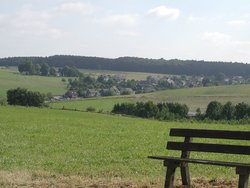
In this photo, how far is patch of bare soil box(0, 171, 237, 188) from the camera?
10.0 m

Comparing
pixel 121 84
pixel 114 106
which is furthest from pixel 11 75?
→ pixel 114 106

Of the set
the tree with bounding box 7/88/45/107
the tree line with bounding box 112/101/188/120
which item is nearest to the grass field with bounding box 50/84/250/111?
the tree with bounding box 7/88/45/107

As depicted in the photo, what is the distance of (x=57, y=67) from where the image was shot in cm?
15500

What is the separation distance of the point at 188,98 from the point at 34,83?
3963cm

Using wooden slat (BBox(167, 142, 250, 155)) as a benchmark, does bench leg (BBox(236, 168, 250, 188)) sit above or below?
below

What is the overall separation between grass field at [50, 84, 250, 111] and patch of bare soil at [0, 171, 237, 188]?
233 ft

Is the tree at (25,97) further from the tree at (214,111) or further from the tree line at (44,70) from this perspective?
the tree line at (44,70)

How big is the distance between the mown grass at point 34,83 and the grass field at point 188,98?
18.5 meters

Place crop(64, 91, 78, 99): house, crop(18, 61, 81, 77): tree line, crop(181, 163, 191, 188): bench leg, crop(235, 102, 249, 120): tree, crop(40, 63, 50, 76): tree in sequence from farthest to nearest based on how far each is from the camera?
crop(18, 61, 81, 77): tree line < crop(40, 63, 50, 76): tree < crop(64, 91, 78, 99): house < crop(235, 102, 249, 120): tree < crop(181, 163, 191, 188): bench leg

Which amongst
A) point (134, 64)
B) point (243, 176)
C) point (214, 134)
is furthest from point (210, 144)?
point (134, 64)

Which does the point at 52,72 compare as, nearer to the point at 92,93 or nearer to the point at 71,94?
the point at 92,93

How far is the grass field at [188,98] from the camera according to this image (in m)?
87.2

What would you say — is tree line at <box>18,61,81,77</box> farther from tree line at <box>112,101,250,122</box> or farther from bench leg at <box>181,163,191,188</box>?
bench leg at <box>181,163,191,188</box>

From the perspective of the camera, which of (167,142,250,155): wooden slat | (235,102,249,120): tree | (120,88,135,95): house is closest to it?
(167,142,250,155): wooden slat
